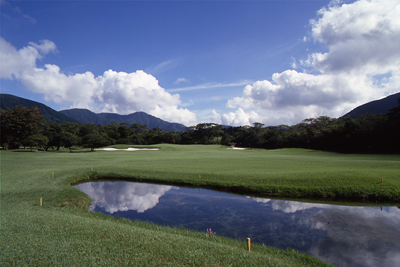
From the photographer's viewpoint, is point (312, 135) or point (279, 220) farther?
point (312, 135)

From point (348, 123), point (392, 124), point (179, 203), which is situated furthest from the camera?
point (348, 123)

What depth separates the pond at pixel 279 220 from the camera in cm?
782

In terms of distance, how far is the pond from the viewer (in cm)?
782

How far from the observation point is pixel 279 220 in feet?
35.3

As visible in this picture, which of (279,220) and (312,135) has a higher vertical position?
(312,135)

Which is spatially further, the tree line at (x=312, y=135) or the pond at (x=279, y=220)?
the tree line at (x=312, y=135)

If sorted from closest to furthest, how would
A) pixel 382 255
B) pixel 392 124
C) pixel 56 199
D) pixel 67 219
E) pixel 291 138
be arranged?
pixel 382 255
pixel 67 219
pixel 56 199
pixel 392 124
pixel 291 138

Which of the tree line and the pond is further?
the tree line

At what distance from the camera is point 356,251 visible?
25.0 ft

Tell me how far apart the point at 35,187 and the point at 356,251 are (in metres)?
17.8

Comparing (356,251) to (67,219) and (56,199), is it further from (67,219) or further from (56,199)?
(56,199)

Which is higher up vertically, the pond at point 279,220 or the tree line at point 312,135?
the tree line at point 312,135

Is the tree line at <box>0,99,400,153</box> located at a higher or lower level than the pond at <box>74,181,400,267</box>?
higher

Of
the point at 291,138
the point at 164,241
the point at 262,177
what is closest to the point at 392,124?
the point at 291,138
